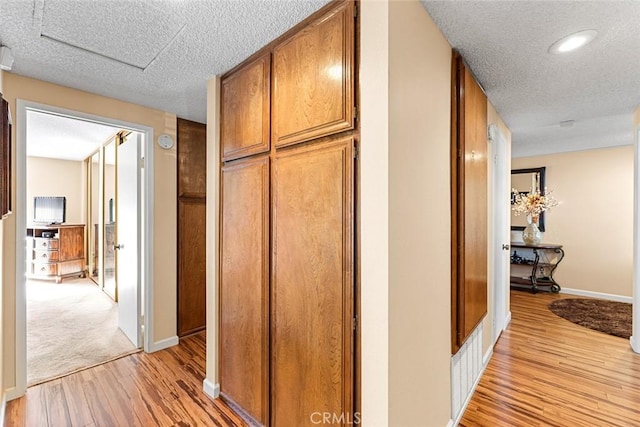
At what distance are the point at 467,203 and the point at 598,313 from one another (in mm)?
→ 3673

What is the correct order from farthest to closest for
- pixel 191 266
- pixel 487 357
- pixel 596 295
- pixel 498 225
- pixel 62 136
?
1. pixel 596 295
2. pixel 62 136
3. pixel 191 266
4. pixel 498 225
5. pixel 487 357

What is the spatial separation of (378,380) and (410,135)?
109 cm

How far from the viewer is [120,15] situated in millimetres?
1543

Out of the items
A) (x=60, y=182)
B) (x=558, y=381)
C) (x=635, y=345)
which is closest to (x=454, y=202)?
(x=558, y=381)

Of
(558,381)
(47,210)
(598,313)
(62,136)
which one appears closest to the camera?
(558,381)

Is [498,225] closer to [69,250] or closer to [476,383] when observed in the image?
[476,383]

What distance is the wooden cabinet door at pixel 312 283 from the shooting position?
1383mm

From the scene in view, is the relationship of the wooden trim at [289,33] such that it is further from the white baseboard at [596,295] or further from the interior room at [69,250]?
the white baseboard at [596,295]

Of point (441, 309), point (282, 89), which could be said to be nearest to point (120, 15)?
point (282, 89)

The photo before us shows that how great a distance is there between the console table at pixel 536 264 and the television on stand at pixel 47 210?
8.76 meters

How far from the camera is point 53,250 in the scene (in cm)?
568

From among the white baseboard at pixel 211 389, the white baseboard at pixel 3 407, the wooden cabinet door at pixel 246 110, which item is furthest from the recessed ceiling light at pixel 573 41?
the white baseboard at pixel 3 407

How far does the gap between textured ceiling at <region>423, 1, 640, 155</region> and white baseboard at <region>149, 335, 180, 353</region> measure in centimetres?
344

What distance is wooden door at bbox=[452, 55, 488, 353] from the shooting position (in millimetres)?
1842
